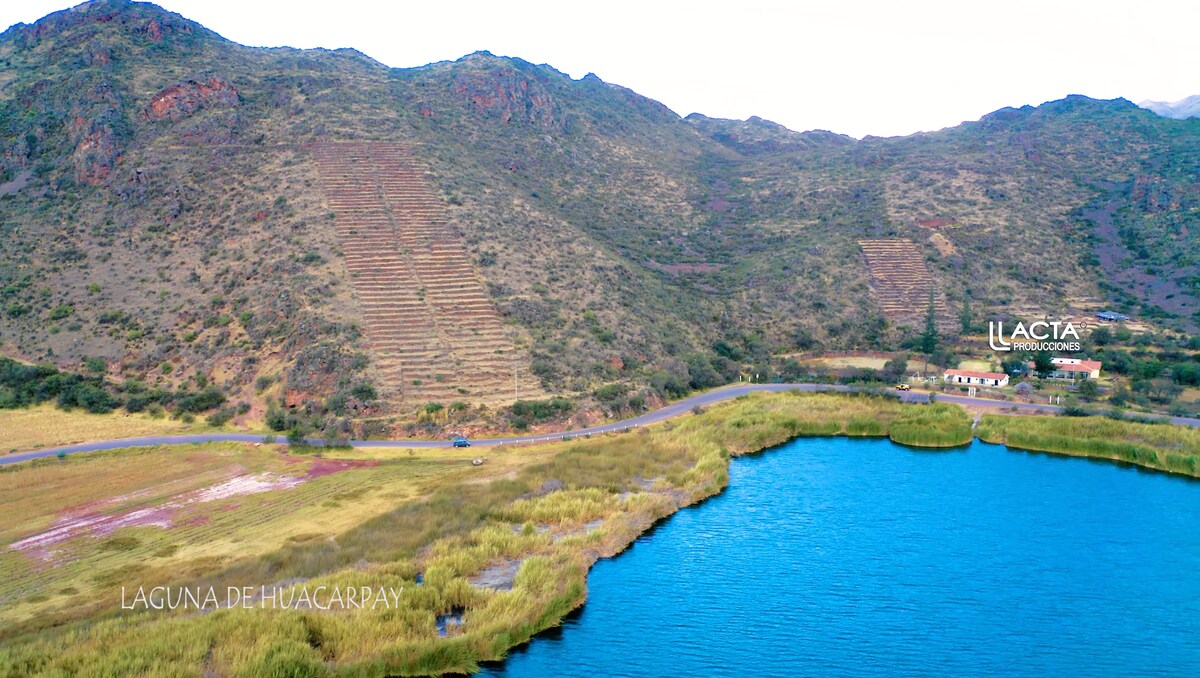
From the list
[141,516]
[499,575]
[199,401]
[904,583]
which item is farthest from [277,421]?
[904,583]

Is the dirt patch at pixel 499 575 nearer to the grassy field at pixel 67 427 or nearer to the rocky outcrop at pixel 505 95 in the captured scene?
the grassy field at pixel 67 427

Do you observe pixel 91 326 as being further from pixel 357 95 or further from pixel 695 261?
pixel 695 261

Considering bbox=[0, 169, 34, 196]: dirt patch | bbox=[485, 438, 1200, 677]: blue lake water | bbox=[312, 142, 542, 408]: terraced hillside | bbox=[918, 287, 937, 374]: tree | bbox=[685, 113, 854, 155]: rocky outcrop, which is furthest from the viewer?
bbox=[685, 113, 854, 155]: rocky outcrop

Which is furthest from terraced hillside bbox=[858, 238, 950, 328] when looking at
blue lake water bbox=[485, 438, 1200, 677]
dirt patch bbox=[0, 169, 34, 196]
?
dirt patch bbox=[0, 169, 34, 196]

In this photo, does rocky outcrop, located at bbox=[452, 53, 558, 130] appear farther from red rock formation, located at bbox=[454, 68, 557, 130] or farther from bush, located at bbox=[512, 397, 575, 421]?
bush, located at bbox=[512, 397, 575, 421]

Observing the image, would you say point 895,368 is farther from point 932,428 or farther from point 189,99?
point 189,99

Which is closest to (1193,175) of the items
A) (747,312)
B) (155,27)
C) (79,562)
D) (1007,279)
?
(1007,279)
